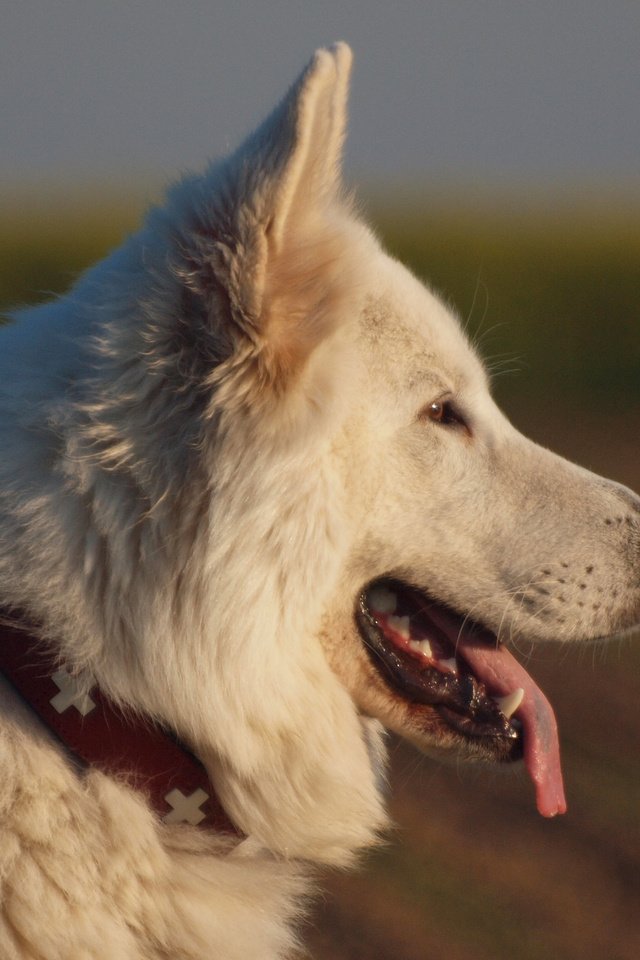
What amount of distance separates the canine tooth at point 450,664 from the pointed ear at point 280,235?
92cm

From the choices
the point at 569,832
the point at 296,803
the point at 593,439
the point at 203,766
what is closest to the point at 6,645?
the point at 203,766

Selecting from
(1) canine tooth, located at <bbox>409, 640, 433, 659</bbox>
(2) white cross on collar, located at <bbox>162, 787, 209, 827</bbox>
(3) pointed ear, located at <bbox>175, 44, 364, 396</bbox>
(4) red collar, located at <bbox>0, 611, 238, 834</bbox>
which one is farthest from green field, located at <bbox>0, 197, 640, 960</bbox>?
(2) white cross on collar, located at <bbox>162, 787, 209, 827</bbox>

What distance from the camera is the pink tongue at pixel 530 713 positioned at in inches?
117

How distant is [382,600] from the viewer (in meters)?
2.84

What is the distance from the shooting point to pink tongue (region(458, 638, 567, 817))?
9.78 feet

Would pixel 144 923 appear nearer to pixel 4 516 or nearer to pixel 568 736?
pixel 4 516

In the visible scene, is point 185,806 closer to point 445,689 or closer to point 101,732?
point 101,732

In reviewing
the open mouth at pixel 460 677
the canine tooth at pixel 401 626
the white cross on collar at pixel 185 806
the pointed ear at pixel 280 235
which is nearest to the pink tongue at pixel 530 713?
the open mouth at pixel 460 677

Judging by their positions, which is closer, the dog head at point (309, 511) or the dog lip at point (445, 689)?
the dog head at point (309, 511)

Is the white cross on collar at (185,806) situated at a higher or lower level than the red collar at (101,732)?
lower

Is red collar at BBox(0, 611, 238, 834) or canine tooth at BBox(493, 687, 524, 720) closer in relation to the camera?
red collar at BBox(0, 611, 238, 834)

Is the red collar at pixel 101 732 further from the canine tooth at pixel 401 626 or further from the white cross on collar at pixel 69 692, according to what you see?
the canine tooth at pixel 401 626

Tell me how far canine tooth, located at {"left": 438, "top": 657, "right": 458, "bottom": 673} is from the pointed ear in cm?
92

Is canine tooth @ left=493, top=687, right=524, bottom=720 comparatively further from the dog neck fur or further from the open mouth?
the dog neck fur
